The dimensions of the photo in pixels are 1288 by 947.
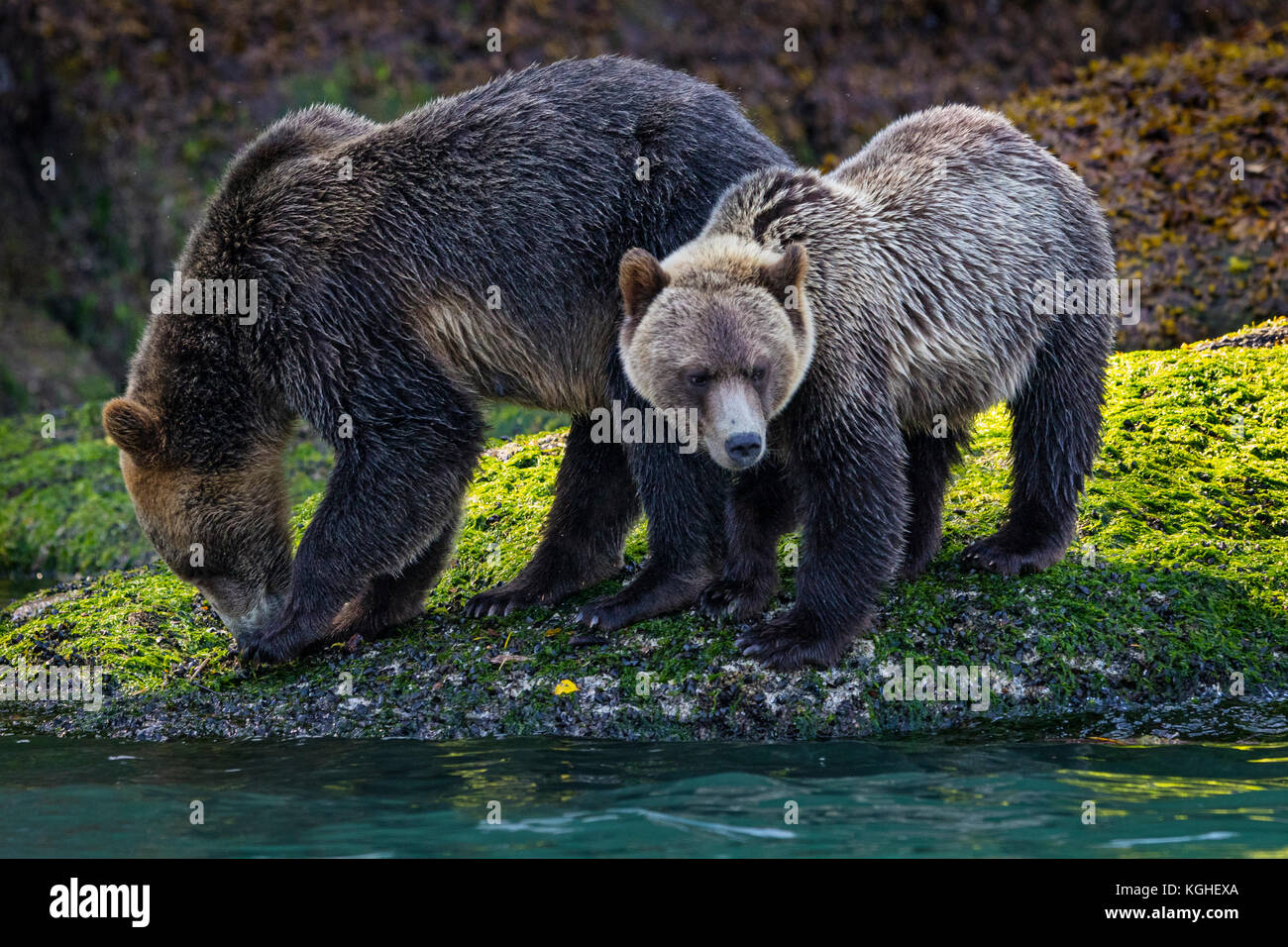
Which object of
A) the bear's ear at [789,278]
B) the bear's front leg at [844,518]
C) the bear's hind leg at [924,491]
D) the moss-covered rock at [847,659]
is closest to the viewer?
the bear's ear at [789,278]

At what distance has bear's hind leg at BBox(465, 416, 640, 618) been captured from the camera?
8219 millimetres

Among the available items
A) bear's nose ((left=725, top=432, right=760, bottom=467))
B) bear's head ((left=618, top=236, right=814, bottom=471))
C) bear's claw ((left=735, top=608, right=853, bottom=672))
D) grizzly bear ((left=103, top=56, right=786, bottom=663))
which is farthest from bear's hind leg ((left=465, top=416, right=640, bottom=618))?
bear's nose ((left=725, top=432, right=760, bottom=467))

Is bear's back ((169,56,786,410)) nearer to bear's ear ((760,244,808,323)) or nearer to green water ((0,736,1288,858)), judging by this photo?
bear's ear ((760,244,808,323))

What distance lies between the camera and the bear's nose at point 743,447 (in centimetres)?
→ 627

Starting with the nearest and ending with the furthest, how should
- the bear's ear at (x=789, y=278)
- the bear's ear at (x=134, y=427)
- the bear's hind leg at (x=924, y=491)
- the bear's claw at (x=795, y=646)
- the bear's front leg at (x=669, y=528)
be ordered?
the bear's ear at (x=789, y=278) < the bear's claw at (x=795, y=646) < the bear's front leg at (x=669, y=528) < the bear's ear at (x=134, y=427) < the bear's hind leg at (x=924, y=491)

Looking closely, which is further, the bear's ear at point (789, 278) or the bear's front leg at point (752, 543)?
the bear's front leg at point (752, 543)

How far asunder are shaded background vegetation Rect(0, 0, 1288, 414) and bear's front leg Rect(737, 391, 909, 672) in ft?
23.0

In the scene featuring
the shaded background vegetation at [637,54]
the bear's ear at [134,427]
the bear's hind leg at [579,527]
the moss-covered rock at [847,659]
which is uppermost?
the shaded background vegetation at [637,54]

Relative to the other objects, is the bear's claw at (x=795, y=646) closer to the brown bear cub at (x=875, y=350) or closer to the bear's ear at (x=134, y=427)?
the brown bear cub at (x=875, y=350)

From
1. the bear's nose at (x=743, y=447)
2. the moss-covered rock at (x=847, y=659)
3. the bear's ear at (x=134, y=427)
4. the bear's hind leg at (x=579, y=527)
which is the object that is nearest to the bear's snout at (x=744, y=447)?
the bear's nose at (x=743, y=447)

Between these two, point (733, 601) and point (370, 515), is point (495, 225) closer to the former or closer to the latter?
point (370, 515)

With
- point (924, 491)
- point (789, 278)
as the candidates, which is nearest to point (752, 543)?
point (924, 491)

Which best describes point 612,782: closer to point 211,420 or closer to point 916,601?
point 916,601

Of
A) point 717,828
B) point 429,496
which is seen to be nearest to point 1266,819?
point 717,828
